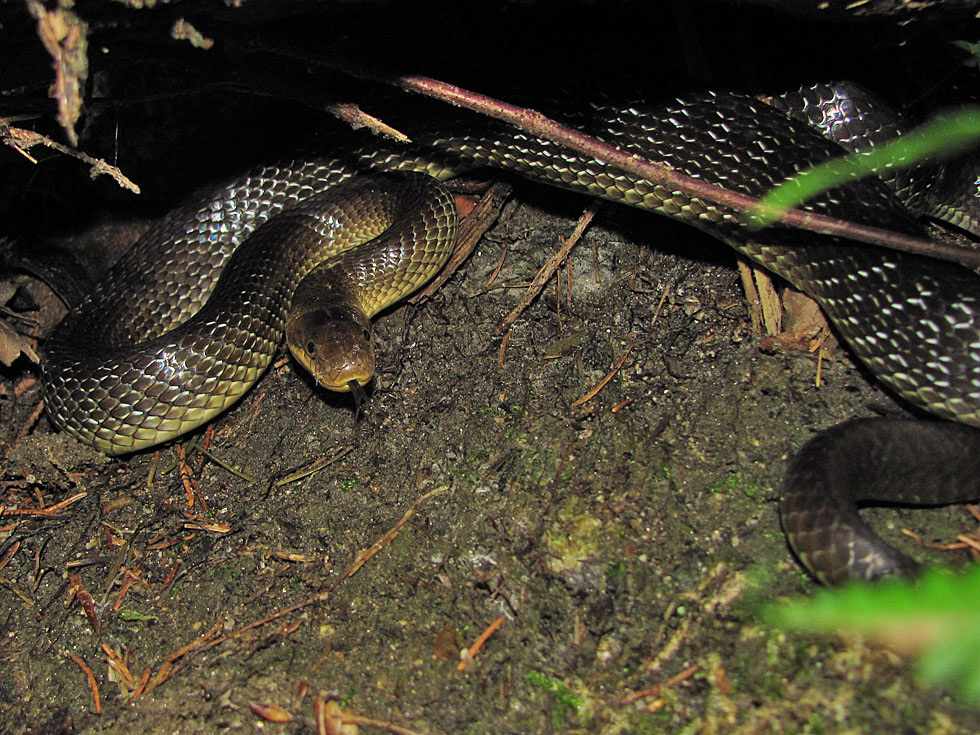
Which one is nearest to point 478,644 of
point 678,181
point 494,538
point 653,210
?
point 494,538

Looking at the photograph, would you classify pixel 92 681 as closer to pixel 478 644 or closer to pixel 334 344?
pixel 478 644

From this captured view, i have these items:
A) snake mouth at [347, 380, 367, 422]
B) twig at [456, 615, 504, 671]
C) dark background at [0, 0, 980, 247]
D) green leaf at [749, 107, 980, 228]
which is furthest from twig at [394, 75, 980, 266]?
twig at [456, 615, 504, 671]

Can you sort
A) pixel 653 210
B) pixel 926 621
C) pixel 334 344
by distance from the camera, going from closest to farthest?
pixel 926 621
pixel 334 344
pixel 653 210

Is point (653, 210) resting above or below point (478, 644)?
above

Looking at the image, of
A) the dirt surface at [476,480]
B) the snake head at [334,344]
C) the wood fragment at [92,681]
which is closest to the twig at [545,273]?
the dirt surface at [476,480]

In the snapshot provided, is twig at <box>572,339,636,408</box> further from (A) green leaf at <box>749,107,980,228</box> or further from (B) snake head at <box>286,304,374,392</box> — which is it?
(B) snake head at <box>286,304,374,392</box>

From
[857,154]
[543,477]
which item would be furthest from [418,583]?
[857,154]

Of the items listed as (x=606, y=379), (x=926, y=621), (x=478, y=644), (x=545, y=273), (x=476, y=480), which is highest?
(x=926, y=621)

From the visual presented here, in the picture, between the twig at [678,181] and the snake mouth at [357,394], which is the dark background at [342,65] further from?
the snake mouth at [357,394]
